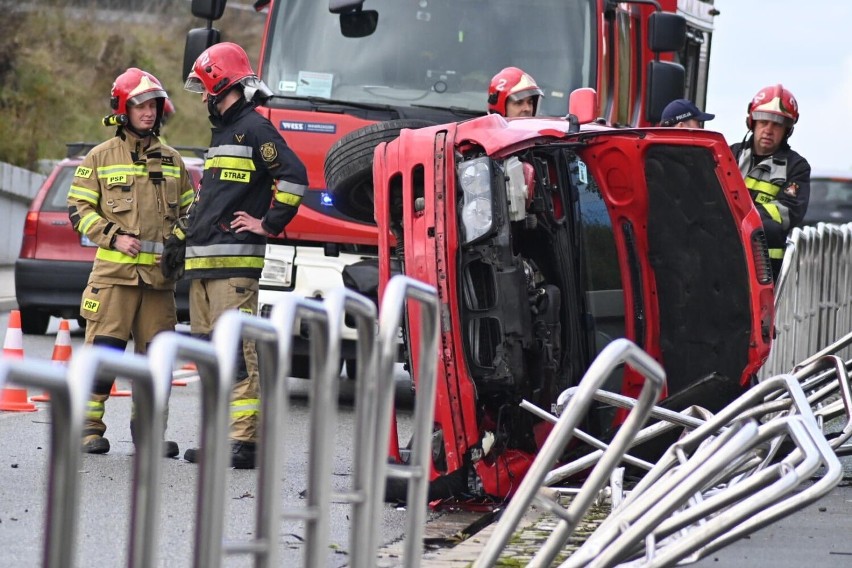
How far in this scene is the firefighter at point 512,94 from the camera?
28.1 ft

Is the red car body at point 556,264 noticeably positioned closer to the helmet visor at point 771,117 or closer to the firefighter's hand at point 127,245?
the firefighter's hand at point 127,245

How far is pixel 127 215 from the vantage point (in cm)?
782

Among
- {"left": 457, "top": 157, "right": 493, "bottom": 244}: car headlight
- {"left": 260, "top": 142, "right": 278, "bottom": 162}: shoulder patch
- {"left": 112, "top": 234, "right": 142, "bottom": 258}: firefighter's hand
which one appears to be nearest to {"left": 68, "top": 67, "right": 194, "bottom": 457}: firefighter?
{"left": 112, "top": 234, "right": 142, "bottom": 258}: firefighter's hand

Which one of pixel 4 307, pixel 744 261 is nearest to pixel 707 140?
pixel 744 261

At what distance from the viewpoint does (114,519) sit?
595 centimetres

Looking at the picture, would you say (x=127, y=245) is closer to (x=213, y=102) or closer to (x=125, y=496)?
(x=213, y=102)

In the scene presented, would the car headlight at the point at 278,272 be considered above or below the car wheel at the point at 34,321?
above

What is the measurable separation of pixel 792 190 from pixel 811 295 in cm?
151

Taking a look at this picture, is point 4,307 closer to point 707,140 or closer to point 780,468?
point 707,140

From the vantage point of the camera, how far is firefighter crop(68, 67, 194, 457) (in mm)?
7750

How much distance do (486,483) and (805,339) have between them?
14.1 feet

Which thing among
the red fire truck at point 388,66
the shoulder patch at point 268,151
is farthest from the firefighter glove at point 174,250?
the red fire truck at point 388,66

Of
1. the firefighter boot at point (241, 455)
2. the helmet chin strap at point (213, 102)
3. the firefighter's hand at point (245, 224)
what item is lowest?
the firefighter boot at point (241, 455)

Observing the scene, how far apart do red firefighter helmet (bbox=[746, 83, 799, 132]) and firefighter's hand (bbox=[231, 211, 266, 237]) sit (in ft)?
10.1
